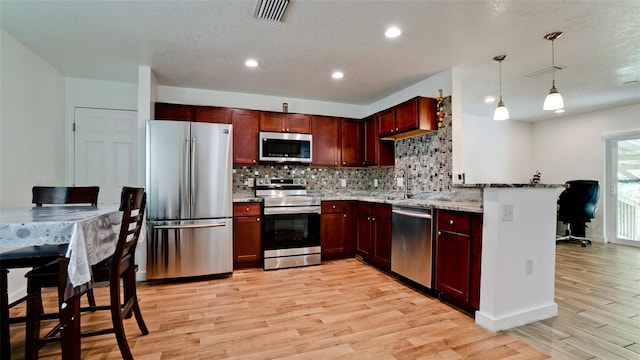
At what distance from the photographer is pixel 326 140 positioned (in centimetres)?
453

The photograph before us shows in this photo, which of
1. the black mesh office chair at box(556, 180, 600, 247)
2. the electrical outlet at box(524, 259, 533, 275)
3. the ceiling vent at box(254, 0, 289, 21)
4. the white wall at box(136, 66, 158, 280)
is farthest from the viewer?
the black mesh office chair at box(556, 180, 600, 247)

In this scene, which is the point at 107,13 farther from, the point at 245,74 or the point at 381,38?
the point at 381,38

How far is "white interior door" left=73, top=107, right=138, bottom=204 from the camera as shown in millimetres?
3773

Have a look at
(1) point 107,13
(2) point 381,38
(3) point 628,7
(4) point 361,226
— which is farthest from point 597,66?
(1) point 107,13

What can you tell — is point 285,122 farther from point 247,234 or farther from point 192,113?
point 247,234

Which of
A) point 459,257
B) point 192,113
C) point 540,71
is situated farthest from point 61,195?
point 540,71

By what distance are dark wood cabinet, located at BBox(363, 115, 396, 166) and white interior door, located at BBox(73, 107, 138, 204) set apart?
129 inches

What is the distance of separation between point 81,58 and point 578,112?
796 centimetres

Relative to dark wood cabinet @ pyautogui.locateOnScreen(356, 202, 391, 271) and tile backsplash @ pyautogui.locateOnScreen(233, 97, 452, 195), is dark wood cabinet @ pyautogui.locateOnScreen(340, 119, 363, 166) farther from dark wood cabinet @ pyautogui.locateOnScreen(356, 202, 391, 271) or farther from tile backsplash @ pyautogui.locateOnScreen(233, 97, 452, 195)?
dark wood cabinet @ pyautogui.locateOnScreen(356, 202, 391, 271)

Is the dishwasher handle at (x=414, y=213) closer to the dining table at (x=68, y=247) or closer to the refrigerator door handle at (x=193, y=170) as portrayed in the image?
the refrigerator door handle at (x=193, y=170)

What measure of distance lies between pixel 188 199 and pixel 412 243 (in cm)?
247

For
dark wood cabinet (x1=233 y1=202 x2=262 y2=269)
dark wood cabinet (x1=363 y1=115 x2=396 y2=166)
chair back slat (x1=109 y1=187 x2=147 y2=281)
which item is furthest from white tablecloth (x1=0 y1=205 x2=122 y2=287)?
dark wood cabinet (x1=363 y1=115 x2=396 y2=166)

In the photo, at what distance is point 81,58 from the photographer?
3.14 meters

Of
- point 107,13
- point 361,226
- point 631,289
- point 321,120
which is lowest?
point 631,289
